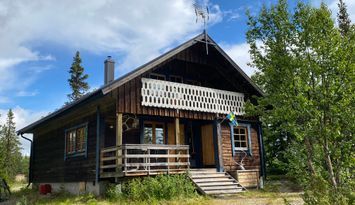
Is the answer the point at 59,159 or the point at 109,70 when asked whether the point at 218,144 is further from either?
the point at 59,159

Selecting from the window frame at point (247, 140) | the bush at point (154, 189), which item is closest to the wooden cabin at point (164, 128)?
the window frame at point (247, 140)

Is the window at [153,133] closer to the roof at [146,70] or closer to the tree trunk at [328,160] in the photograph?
the roof at [146,70]

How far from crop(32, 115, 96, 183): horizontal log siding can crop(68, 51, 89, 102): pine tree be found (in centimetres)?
2696

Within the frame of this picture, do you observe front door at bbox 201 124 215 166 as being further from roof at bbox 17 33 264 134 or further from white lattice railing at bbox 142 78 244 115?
roof at bbox 17 33 264 134

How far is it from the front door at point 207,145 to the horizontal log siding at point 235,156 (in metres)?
0.64

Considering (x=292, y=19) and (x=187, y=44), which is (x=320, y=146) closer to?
(x=292, y=19)

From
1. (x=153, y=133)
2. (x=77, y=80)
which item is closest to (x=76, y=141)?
(x=153, y=133)

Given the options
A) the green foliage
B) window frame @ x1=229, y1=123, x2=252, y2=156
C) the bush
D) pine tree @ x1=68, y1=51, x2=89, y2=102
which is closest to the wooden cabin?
window frame @ x1=229, y1=123, x2=252, y2=156

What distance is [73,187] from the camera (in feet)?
48.6

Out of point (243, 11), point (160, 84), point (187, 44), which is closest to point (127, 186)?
point (160, 84)

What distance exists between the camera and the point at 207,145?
1596 cm

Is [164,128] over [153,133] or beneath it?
over

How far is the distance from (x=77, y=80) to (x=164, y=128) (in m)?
34.6

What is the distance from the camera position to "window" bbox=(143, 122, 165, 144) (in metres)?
14.9
